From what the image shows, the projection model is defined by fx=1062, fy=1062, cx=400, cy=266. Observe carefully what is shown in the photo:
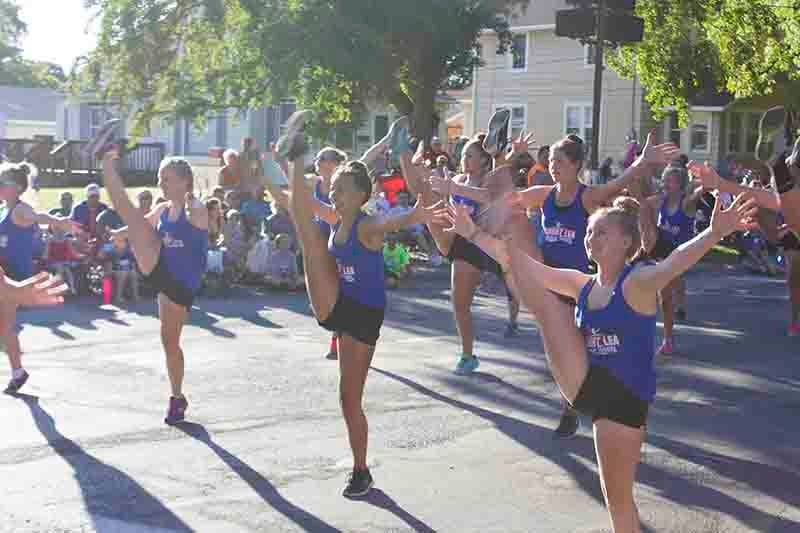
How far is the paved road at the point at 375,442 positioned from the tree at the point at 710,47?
42.6 ft

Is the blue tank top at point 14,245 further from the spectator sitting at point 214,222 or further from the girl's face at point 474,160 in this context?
the spectator sitting at point 214,222

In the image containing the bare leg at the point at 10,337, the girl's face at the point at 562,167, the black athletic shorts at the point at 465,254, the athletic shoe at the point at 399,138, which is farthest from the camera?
the black athletic shorts at the point at 465,254

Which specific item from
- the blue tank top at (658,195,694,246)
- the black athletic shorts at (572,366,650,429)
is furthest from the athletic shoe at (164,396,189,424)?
the blue tank top at (658,195,694,246)

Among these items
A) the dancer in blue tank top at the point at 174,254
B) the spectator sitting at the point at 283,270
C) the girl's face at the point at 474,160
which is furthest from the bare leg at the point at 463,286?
the spectator sitting at the point at 283,270

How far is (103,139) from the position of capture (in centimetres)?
718

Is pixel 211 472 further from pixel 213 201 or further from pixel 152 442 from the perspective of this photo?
pixel 213 201

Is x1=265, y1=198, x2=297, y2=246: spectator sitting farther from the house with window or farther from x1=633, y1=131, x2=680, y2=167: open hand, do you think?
the house with window

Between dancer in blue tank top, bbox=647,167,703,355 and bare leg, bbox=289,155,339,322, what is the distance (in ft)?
18.6

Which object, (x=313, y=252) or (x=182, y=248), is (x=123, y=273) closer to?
(x=182, y=248)

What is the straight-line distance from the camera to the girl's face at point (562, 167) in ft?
24.8

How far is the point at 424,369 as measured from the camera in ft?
33.0

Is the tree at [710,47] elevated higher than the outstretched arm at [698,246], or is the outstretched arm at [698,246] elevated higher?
the tree at [710,47]

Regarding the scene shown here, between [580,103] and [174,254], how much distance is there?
34.2 meters

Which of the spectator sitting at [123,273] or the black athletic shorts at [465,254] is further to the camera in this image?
the spectator sitting at [123,273]
